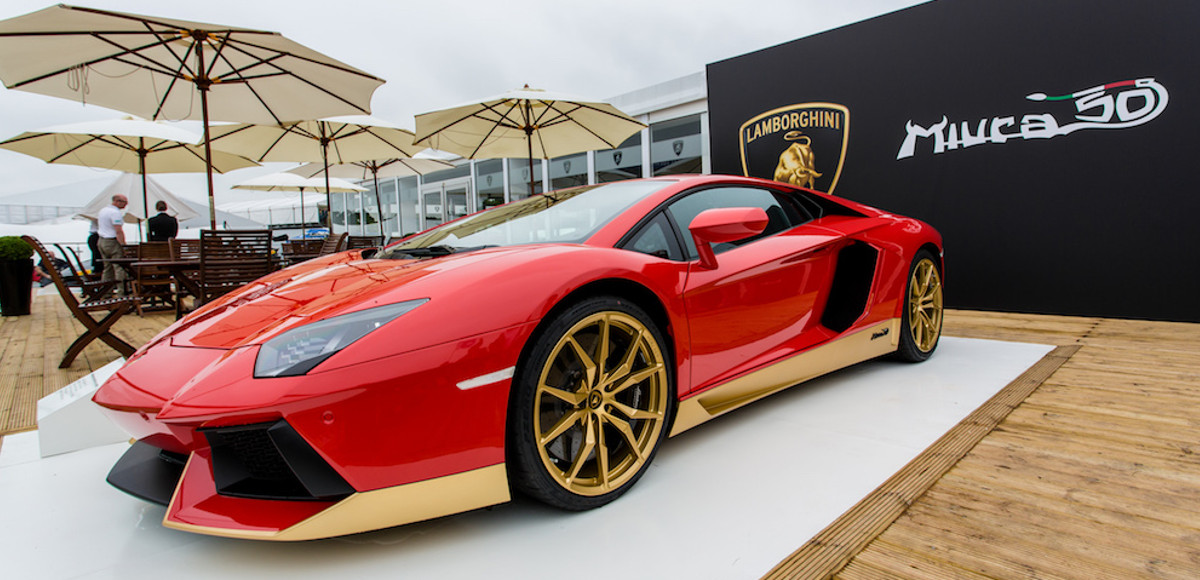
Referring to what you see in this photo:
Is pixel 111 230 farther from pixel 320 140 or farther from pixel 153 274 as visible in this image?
pixel 320 140

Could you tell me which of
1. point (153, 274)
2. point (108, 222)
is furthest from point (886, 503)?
point (108, 222)

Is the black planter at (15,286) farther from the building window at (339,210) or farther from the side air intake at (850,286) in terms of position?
the building window at (339,210)

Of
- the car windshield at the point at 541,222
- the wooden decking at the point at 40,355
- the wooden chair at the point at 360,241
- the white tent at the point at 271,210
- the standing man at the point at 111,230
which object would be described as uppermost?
the white tent at the point at 271,210

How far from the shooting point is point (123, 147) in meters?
6.88

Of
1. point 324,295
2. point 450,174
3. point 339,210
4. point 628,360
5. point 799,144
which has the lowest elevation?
point 628,360

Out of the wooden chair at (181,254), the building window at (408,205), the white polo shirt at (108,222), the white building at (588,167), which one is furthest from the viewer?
the building window at (408,205)

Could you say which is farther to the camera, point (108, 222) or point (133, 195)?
point (133, 195)

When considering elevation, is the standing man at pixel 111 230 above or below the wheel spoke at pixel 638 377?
above

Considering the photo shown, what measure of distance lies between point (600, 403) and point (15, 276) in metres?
7.90

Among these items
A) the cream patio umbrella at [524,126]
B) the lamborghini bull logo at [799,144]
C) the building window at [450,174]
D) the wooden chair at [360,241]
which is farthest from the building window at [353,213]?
the lamborghini bull logo at [799,144]

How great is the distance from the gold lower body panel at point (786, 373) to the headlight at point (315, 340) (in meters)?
0.88

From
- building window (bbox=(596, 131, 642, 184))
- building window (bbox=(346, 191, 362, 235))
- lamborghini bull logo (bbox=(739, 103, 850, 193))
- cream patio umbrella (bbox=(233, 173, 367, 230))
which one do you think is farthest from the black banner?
building window (bbox=(346, 191, 362, 235))

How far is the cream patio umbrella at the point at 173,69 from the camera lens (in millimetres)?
3428

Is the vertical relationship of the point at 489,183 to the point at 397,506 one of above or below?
above
